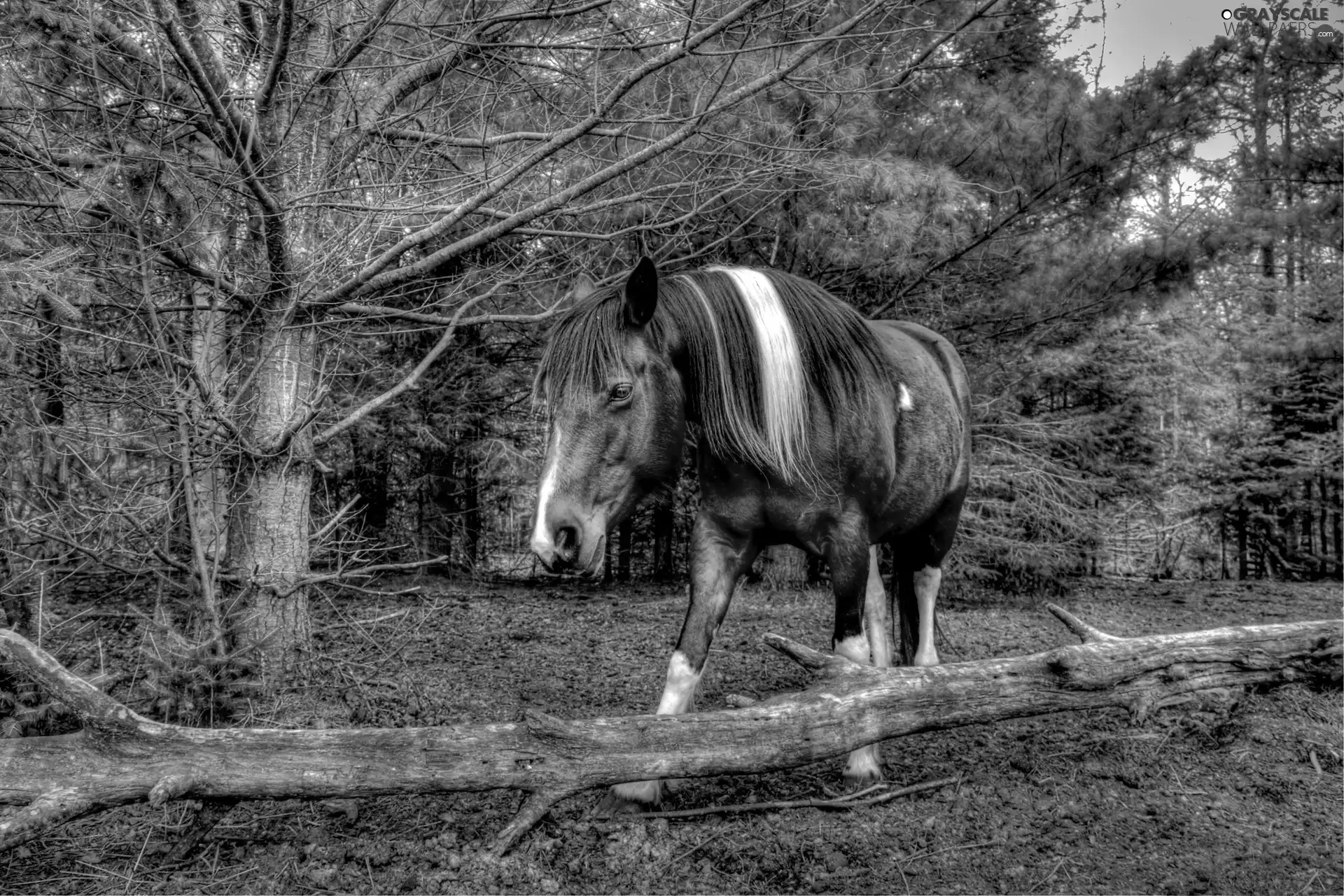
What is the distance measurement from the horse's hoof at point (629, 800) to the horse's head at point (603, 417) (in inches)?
31.4

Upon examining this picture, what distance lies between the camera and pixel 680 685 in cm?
293

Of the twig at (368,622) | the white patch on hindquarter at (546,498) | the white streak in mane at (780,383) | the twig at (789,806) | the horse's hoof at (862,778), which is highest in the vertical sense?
the white streak in mane at (780,383)

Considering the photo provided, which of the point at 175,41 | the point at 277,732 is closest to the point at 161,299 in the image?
the point at 175,41

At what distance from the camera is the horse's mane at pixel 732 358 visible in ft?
8.84

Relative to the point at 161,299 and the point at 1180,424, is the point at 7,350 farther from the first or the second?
the point at 1180,424

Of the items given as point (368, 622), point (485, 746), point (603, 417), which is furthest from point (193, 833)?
point (603, 417)

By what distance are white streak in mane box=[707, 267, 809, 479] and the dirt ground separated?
128cm

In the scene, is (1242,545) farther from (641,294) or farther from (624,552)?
(641,294)

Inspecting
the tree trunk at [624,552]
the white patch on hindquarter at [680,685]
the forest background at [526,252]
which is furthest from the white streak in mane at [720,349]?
the tree trunk at [624,552]

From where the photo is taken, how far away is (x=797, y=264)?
7035 mm

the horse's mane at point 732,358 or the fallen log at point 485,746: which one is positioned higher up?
the horse's mane at point 732,358

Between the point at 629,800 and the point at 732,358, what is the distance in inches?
63.7

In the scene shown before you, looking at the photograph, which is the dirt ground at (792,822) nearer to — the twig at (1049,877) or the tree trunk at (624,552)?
the twig at (1049,877)

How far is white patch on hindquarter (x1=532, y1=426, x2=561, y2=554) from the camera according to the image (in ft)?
7.98
